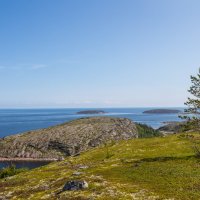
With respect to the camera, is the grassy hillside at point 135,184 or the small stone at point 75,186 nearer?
the grassy hillside at point 135,184

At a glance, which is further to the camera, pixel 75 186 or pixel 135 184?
pixel 135 184

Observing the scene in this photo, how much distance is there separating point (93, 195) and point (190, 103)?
93.5 feet

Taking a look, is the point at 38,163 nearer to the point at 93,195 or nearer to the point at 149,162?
the point at 149,162

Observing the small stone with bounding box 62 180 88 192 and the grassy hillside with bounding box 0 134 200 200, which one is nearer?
the grassy hillside with bounding box 0 134 200 200

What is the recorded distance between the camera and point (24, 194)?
1797 inches

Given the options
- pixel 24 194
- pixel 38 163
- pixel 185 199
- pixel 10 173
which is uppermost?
pixel 185 199

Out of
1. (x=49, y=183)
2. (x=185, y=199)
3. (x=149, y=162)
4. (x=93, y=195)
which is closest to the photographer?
(x=185, y=199)

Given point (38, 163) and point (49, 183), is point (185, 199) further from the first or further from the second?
point (38, 163)

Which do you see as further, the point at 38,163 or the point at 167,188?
the point at 38,163

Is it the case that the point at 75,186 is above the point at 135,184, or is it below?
below

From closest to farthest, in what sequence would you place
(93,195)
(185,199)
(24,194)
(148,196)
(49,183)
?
(185,199), (148,196), (93,195), (24,194), (49,183)

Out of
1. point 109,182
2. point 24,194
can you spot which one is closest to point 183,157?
point 109,182

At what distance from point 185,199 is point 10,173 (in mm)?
74203

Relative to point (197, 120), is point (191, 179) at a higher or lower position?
lower
